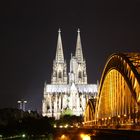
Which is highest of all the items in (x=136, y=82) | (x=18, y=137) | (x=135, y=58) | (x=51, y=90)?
(x=51, y=90)

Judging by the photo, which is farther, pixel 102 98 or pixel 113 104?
pixel 102 98

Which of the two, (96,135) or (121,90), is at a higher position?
(121,90)

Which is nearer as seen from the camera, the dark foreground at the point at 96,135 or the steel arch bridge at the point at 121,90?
the dark foreground at the point at 96,135

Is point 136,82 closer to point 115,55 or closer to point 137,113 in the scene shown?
point 137,113

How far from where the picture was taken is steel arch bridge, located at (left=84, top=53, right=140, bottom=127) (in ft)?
167

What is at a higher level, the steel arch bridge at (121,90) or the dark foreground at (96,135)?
the steel arch bridge at (121,90)

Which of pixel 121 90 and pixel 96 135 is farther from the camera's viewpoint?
pixel 121 90

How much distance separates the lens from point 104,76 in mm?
74875

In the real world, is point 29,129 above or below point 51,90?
below

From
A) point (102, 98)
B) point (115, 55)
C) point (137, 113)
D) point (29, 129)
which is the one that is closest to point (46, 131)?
point (29, 129)

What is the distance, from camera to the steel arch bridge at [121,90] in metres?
51.0

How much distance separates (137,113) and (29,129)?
4411 centimetres

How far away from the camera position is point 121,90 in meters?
62.2

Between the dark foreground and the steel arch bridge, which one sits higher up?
the steel arch bridge
